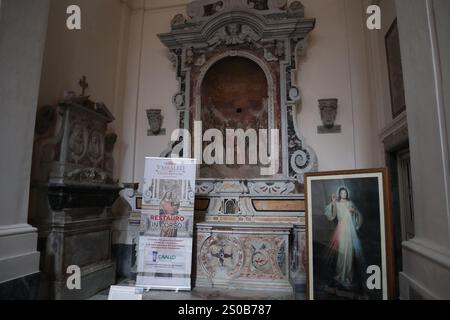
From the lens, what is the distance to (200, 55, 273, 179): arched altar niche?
4688 mm

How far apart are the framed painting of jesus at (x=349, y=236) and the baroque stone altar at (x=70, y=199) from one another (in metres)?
2.67

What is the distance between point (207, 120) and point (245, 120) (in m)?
0.66

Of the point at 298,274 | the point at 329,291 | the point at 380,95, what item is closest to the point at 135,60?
the point at 380,95

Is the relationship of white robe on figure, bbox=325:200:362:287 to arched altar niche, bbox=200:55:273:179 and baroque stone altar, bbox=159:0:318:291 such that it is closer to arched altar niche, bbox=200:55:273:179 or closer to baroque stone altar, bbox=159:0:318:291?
baroque stone altar, bbox=159:0:318:291

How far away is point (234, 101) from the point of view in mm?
4879

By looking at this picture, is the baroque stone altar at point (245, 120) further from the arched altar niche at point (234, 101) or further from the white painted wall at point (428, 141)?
the white painted wall at point (428, 141)

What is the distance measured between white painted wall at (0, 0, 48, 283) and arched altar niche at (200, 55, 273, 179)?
8.65 ft

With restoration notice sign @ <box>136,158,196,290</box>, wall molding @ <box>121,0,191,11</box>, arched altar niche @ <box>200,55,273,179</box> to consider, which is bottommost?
restoration notice sign @ <box>136,158,196,290</box>

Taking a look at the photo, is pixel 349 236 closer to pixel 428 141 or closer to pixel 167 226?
pixel 428 141

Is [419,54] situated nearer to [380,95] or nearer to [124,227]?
[380,95]

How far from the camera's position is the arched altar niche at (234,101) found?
4.69 metres

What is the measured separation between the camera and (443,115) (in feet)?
5.14

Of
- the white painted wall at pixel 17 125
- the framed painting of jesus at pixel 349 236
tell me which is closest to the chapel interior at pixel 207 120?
the white painted wall at pixel 17 125

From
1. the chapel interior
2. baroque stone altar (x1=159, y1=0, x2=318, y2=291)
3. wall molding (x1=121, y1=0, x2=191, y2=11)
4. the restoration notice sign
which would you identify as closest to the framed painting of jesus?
the chapel interior
